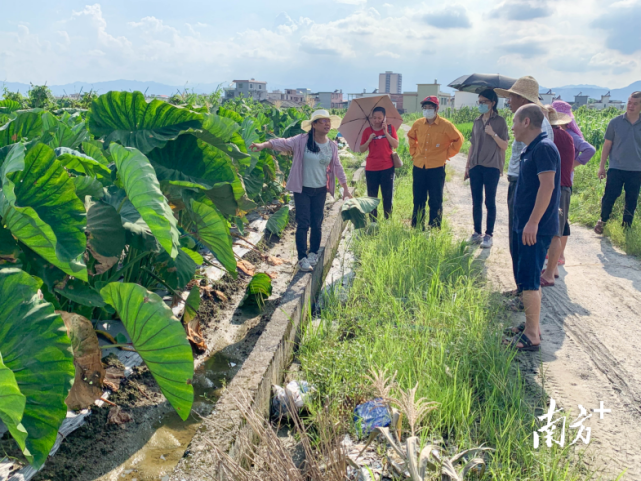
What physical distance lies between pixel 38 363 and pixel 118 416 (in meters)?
1.03

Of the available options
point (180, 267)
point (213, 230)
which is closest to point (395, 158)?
point (213, 230)

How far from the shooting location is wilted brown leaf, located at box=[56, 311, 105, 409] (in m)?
2.09

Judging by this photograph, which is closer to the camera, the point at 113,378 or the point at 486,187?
the point at 113,378

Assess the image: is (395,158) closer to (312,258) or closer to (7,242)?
(312,258)

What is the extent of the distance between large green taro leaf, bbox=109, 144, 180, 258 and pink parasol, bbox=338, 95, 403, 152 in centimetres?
401

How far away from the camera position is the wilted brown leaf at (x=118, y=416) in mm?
2553

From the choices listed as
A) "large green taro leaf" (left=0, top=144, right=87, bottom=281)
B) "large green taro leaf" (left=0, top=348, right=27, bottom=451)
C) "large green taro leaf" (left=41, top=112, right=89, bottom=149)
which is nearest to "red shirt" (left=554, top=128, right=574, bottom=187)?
"large green taro leaf" (left=41, top=112, right=89, bottom=149)

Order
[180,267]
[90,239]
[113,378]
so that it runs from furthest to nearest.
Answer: [180,267] → [113,378] → [90,239]

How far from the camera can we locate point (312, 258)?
4.61m

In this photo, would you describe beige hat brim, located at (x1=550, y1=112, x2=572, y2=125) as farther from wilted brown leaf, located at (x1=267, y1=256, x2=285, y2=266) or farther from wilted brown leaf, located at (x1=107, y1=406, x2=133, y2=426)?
wilted brown leaf, located at (x1=107, y1=406, x2=133, y2=426)

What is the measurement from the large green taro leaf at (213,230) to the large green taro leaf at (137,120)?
0.46 metres

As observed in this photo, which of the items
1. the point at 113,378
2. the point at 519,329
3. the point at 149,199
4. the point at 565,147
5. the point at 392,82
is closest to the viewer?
the point at 149,199

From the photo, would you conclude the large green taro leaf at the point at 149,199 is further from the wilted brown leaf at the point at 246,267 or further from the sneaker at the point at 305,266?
the wilted brown leaf at the point at 246,267

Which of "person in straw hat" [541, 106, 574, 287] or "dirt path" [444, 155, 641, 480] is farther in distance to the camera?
"person in straw hat" [541, 106, 574, 287]
